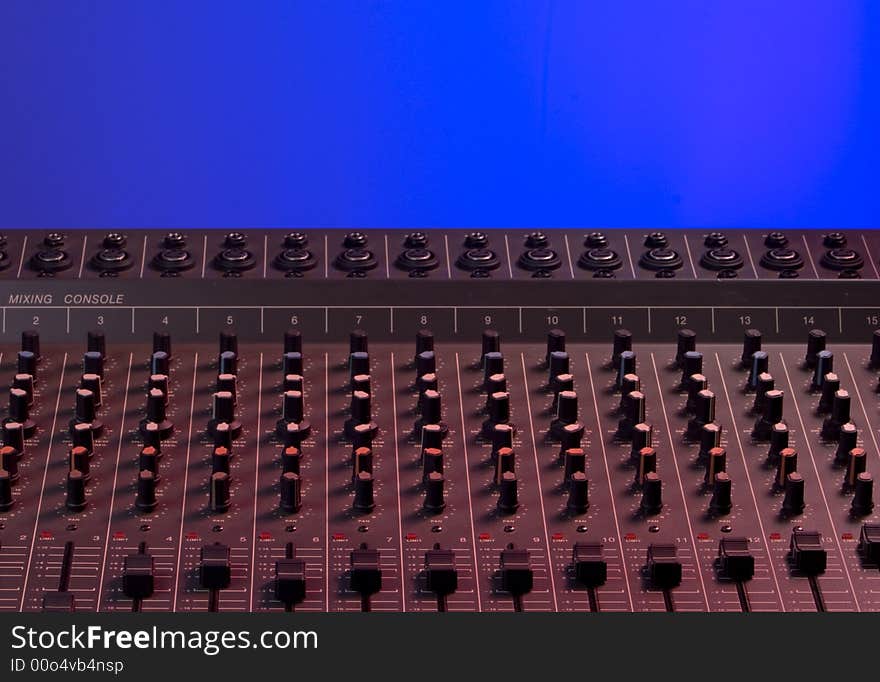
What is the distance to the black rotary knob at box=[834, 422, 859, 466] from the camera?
345 centimetres

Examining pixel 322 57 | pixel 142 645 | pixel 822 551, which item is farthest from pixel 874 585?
pixel 322 57

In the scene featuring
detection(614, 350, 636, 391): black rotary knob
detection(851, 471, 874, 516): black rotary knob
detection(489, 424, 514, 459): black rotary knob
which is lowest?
detection(851, 471, 874, 516): black rotary knob

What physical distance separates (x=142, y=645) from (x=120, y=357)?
1392mm

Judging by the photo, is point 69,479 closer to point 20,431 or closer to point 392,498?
point 20,431

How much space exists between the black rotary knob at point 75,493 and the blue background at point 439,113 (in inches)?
57.2

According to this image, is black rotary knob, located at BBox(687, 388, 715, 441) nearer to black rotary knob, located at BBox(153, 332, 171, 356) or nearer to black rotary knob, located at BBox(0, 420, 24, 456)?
black rotary knob, located at BBox(153, 332, 171, 356)

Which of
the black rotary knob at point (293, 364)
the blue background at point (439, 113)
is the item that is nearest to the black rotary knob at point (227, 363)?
the black rotary knob at point (293, 364)

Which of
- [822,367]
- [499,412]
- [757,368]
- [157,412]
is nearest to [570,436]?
[499,412]

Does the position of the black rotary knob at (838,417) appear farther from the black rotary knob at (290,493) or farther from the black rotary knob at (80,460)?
the black rotary knob at (80,460)

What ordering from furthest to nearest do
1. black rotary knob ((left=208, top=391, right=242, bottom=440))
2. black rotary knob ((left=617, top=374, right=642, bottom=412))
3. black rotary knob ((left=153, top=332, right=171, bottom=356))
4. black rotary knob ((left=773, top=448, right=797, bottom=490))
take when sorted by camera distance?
black rotary knob ((left=153, top=332, right=171, bottom=356))
black rotary knob ((left=617, top=374, right=642, bottom=412))
black rotary knob ((left=208, top=391, right=242, bottom=440))
black rotary knob ((left=773, top=448, right=797, bottom=490))

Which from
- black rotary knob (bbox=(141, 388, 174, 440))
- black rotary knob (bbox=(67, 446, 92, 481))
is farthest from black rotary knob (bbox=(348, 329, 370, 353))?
black rotary knob (bbox=(67, 446, 92, 481))

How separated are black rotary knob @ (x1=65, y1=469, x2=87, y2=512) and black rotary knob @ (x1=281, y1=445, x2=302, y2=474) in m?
0.38

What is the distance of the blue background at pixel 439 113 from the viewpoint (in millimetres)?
4449

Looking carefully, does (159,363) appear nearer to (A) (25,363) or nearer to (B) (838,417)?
(A) (25,363)
